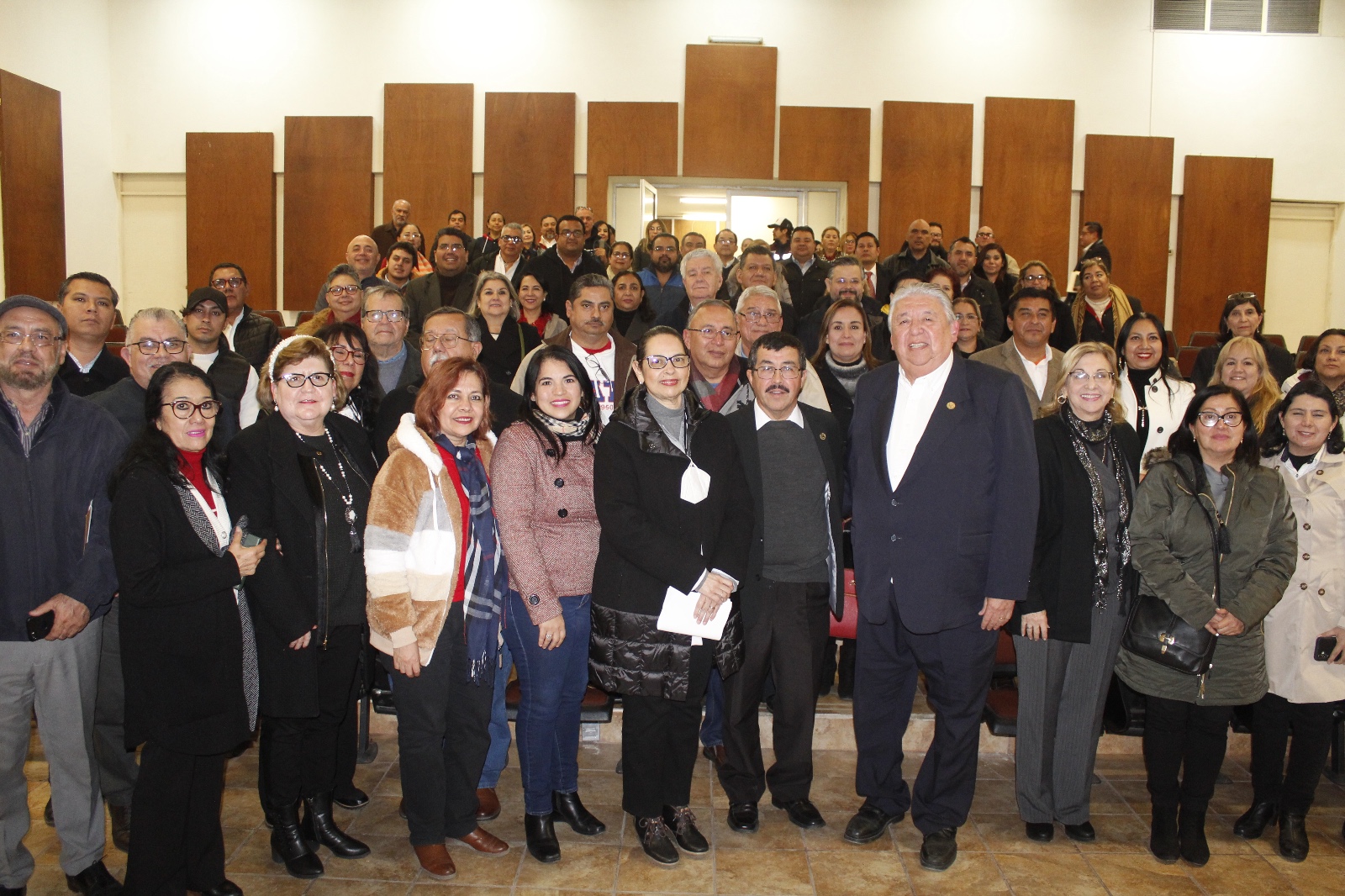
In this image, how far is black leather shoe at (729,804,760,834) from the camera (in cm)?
337

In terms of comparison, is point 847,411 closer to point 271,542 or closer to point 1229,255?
point 271,542

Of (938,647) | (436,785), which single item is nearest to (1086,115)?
(938,647)

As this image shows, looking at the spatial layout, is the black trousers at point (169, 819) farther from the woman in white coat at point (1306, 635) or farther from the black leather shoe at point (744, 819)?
the woman in white coat at point (1306, 635)

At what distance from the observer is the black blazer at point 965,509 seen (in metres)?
3.09

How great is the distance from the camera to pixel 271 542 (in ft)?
9.34

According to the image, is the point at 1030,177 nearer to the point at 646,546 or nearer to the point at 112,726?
the point at 646,546

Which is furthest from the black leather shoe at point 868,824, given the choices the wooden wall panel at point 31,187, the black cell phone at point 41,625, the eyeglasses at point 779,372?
the wooden wall panel at point 31,187

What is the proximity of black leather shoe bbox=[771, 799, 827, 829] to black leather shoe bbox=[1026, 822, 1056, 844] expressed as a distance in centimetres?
72

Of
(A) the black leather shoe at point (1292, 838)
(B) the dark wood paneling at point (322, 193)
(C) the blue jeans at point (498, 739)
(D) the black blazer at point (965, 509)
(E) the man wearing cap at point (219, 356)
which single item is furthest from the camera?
(B) the dark wood paneling at point (322, 193)

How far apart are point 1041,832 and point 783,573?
130 cm

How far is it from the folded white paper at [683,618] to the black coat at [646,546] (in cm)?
3

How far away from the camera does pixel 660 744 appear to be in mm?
3148

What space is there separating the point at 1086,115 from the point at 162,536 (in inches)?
444

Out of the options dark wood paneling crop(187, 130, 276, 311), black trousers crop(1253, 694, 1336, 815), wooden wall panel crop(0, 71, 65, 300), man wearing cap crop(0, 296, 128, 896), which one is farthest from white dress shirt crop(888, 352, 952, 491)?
dark wood paneling crop(187, 130, 276, 311)
